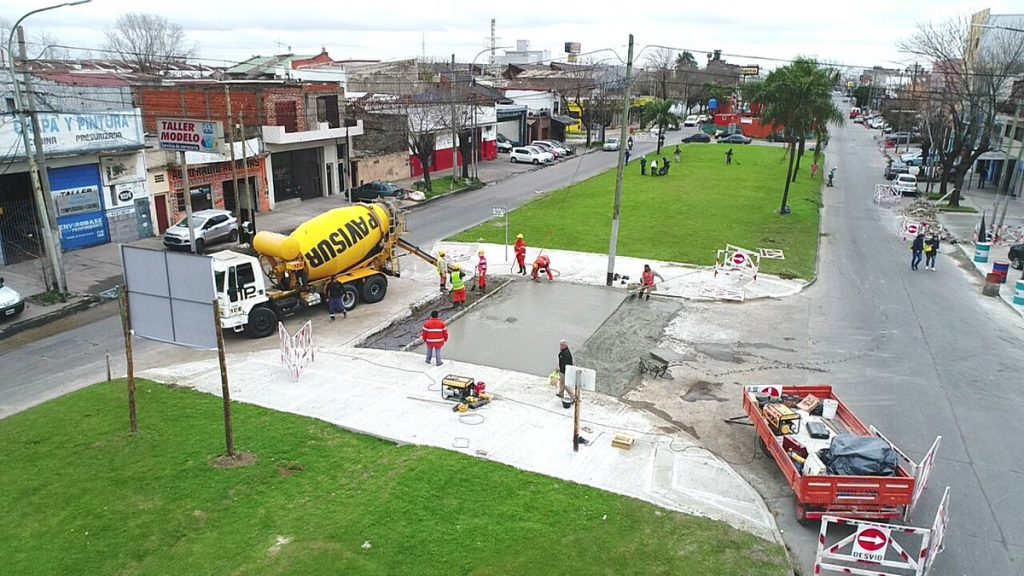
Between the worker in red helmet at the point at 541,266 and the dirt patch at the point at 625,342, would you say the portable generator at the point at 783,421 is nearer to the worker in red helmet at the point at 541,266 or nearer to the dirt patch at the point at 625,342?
the dirt patch at the point at 625,342

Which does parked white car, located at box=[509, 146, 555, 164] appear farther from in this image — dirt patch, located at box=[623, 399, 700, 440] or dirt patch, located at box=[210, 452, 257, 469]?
dirt patch, located at box=[210, 452, 257, 469]

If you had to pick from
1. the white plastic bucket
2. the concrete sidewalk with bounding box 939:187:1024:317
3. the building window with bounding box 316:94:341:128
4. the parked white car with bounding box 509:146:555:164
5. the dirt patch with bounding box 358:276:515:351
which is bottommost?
the dirt patch with bounding box 358:276:515:351

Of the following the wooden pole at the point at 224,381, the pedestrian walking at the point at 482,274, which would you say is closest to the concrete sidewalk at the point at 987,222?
the pedestrian walking at the point at 482,274

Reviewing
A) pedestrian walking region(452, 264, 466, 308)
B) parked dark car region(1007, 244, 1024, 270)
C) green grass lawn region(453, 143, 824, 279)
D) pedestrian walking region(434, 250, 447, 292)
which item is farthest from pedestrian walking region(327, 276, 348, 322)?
parked dark car region(1007, 244, 1024, 270)

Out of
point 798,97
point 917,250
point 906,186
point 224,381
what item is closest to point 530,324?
point 224,381

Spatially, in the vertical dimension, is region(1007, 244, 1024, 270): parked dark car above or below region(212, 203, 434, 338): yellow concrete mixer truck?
below

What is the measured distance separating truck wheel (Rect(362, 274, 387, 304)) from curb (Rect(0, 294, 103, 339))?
921 cm

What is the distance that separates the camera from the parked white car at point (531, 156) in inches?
2393

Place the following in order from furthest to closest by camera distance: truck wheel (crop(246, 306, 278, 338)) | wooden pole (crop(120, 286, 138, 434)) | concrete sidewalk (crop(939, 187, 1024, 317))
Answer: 1. concrete sidewalk (crop(939, 187, 1024, 317))
2. truck wheel (crop(246, 306, 278, 338))
3. wooden pole (crop(120, 286, 138, 434))

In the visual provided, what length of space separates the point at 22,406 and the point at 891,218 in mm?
40884

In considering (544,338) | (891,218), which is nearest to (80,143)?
(544,338)

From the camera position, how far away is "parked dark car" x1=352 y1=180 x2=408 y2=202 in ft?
138

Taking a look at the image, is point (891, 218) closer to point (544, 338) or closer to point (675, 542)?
point (544, 338)

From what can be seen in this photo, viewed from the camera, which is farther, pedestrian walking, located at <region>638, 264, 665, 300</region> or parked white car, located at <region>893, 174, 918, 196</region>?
parked white car, located at <region>893, 174, 918, 196</region>
